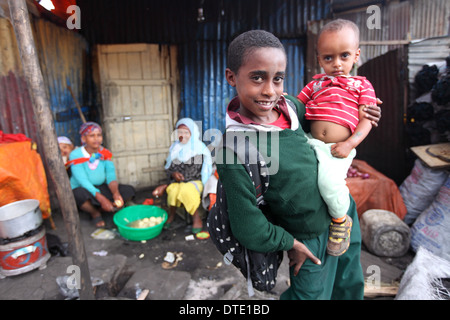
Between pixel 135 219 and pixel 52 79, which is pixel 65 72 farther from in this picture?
pixel 135 219

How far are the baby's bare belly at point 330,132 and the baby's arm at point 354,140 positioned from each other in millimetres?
38

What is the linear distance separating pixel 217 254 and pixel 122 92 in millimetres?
3550

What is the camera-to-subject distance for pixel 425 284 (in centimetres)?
238

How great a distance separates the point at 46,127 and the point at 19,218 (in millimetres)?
1417

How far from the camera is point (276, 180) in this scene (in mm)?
1244

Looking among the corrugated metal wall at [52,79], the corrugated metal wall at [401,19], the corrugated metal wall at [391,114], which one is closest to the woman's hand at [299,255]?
the corrugated metal wall at [52,79]

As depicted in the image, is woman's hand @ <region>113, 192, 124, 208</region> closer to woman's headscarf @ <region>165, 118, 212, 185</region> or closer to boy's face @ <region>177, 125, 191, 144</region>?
woman's headscarf @ <region>165, 118, 212, 185</region>

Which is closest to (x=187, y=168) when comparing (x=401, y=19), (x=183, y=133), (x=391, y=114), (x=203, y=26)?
(x=183, y=133)

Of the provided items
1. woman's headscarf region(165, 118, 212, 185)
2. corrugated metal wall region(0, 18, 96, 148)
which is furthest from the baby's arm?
corrugated metal wall region(0, 18, 96, 148)

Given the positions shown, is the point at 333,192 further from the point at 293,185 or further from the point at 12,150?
the point at 12,150

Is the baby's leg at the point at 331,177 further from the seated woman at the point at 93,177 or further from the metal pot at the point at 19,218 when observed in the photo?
the seated woman at the point at 93,177
